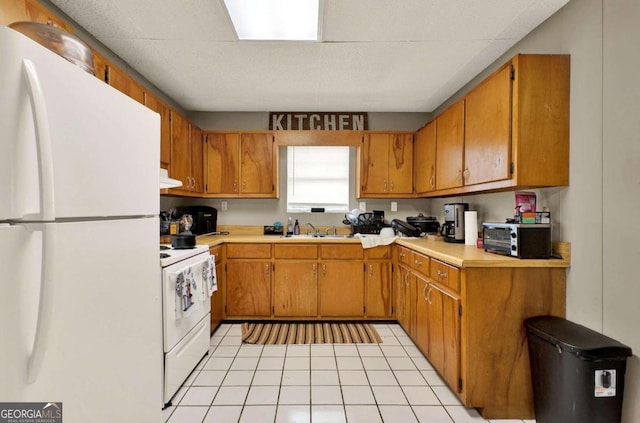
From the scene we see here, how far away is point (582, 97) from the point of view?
1.64 metres

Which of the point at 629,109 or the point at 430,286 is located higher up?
the point at 629,109

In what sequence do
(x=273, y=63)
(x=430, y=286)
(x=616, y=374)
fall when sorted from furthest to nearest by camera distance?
→ (x=273, y=63)
(x=430, y=286)
(x=616, y=374)

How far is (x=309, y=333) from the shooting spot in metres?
2.89

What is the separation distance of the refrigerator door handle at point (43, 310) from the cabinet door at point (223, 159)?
2.74m

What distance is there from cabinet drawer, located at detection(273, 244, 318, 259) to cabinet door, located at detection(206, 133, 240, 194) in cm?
99

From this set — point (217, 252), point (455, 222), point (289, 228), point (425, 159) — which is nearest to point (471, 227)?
point (455, 222)

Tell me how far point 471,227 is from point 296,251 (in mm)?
1702

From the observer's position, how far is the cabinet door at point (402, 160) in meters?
3.49

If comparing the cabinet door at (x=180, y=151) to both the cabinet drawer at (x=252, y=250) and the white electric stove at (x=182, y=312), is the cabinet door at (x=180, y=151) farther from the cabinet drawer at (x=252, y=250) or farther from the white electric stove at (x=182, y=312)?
the white electric stove at (x=182, y=312)

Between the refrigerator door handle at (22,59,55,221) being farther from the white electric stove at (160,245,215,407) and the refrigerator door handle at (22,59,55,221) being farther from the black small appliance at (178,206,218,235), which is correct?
the black small appliance at (178,206,218,235)

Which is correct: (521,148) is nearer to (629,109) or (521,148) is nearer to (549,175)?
(549,175)

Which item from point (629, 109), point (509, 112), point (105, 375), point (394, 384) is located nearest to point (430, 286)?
point (394, 384)

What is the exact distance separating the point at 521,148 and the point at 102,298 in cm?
222

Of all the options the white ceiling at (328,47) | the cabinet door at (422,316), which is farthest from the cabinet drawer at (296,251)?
the white ceiling at (328,47)
